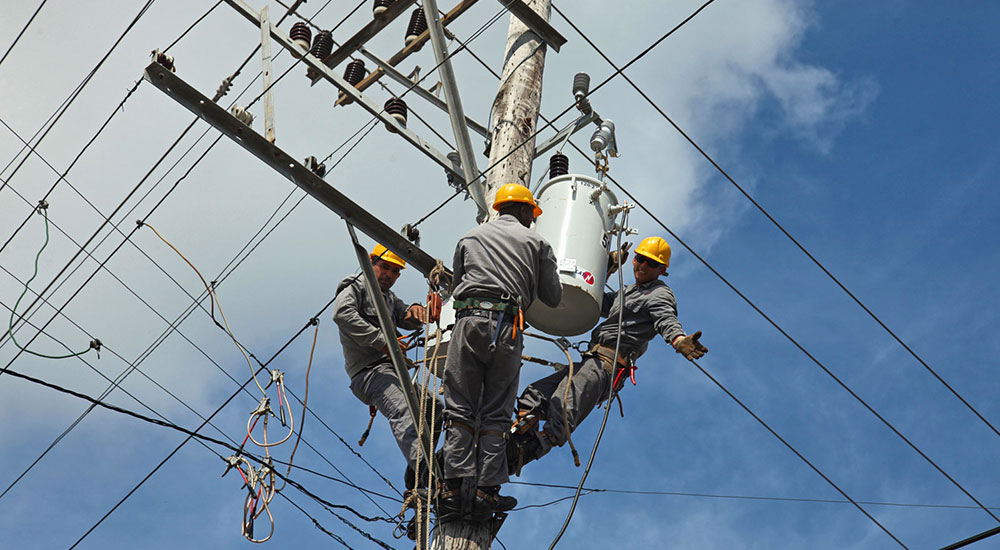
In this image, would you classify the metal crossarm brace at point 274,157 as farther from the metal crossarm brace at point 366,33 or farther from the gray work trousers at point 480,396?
the metal crossarm brace at point 366,33

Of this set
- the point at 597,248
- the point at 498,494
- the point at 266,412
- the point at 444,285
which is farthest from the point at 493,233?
the point at 266,412

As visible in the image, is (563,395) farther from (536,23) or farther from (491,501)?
(536,23)

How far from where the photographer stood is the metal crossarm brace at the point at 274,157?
5883mm

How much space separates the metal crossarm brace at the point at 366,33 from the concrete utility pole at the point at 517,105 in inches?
31.4

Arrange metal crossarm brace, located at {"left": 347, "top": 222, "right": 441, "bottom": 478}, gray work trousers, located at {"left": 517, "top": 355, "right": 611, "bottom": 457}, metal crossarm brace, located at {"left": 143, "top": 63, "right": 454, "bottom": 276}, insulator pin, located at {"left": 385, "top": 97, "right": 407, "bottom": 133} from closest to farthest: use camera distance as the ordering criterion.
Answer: metal crossarm brace, located at {"left": 143, "top": 63, "right": 454, "bottom": 276}
metal crossarm brace, located at {"left": 347, "top": 222, "right": 441, "bottom": 478}
gray work trousers, located at {"left": 517, "top": 355, "right": 611, "bottom": 457}
insulator pin, located at {"left": 385, "top": 97, "right": 407, "bottom": 133}

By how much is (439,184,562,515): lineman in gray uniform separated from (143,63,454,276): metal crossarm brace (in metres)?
0.48

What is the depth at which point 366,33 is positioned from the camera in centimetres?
841

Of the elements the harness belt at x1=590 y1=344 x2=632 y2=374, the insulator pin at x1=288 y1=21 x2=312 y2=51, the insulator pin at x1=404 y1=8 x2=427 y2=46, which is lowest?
the harness belt at x1=590 y1=344 x2=632 y2=374

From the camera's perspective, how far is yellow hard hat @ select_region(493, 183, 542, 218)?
6.54 m

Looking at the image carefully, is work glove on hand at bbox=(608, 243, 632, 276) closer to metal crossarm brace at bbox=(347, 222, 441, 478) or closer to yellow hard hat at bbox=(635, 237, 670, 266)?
yellow hard hat at bbox=(635, 237, 670, 266)

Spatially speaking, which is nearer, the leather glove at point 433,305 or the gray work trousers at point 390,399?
the leather glove at point 433,305

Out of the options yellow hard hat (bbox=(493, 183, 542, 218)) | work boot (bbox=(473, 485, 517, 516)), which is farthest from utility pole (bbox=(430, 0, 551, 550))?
work boot (bbox=(473, 485, 517, 516))

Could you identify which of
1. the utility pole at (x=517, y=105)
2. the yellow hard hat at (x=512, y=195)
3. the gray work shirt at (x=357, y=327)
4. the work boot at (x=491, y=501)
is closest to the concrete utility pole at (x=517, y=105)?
the utility pole at (x=517, y=105)

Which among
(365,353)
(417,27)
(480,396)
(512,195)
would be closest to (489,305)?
(480,396)
